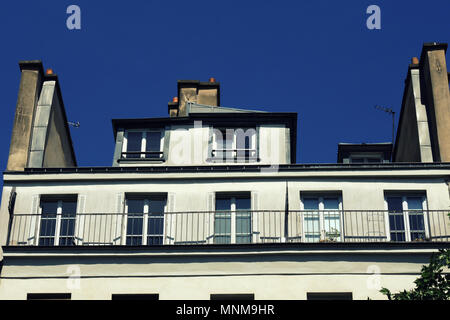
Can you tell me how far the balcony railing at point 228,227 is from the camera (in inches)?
1123

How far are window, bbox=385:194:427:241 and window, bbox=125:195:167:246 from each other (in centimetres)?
769

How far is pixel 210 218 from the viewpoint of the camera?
28922mm

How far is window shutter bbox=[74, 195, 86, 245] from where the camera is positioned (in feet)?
94.1

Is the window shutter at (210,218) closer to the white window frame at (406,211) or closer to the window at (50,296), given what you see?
the window at (50,296)

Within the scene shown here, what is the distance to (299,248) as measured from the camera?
27.6 metres

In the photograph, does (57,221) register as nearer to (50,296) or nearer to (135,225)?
(135,225)

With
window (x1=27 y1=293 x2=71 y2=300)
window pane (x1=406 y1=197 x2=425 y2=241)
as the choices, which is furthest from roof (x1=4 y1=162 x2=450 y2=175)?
window (x1=27 y1=293 x2=71 y2=300)

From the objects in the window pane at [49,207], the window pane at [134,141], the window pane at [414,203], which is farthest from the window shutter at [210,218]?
the window pane at [414,203]

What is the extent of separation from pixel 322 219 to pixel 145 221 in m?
5.94

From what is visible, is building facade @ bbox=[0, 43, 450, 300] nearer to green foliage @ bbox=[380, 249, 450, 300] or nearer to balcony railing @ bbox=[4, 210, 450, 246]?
balcony railing @ bbox=[4, 210, 450, 246]

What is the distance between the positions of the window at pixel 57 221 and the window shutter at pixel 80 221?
191 mm

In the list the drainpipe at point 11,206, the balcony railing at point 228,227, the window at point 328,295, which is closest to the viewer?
the window at point 328,295
